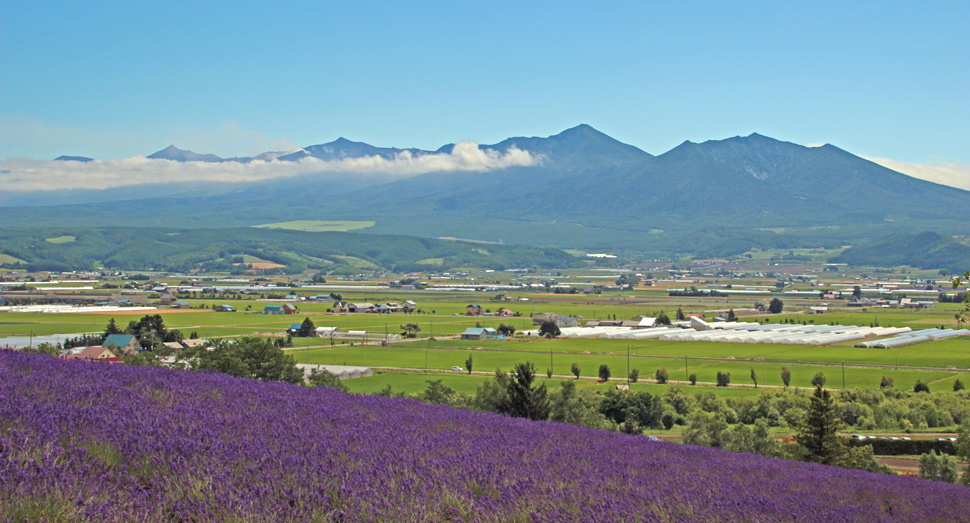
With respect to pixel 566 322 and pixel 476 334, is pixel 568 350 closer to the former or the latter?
pixel 476 334

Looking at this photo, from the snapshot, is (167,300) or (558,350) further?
(167,300)

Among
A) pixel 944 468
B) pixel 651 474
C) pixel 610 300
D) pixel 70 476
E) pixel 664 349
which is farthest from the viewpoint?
pixel 610 300

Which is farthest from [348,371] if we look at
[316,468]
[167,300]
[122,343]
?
[167,300]

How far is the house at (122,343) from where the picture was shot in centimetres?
4975

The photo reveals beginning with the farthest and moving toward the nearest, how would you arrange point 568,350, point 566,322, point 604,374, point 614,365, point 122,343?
point 566,322, point 568,350, point 614,365, point 122,343, point 604,374

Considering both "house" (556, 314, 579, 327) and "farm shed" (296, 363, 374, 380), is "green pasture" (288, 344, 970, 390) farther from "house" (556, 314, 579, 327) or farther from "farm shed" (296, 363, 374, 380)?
"house" (556, 314, 579, 327)

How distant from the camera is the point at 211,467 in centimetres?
486

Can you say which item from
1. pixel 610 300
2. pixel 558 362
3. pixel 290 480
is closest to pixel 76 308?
pixel 558 362

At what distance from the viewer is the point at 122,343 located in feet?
171

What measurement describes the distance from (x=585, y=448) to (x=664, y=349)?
62.6 meters

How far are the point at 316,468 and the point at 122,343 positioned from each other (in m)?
52.8

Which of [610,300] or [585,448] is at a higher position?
[585,448]

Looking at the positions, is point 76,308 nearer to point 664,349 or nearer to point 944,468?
point 664,349

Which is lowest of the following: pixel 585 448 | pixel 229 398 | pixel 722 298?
pixel 722 298
